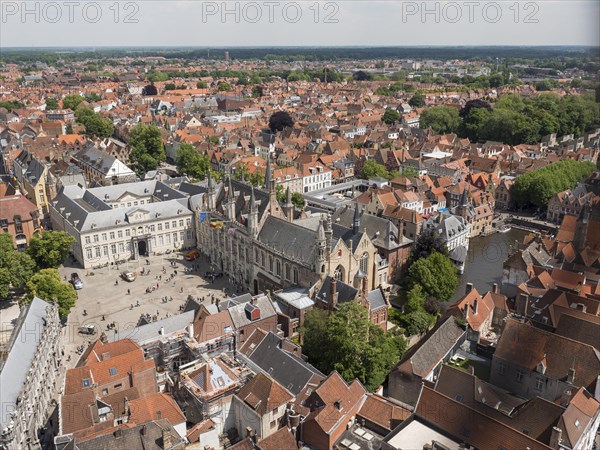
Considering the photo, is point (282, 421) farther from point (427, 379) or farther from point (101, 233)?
point (101, 233)

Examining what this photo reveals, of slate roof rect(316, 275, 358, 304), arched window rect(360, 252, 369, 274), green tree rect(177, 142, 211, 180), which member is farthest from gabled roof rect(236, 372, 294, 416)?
green tree rect(177, 142, 211, 180)

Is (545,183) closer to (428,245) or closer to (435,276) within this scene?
(428,245)

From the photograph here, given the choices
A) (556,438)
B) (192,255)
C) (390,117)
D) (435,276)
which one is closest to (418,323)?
(435,276)

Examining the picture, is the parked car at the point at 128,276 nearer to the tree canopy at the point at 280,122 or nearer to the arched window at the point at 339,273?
the arched window at the point at 339,273

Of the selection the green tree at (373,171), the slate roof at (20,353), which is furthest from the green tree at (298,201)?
the slate roof at (20,353)

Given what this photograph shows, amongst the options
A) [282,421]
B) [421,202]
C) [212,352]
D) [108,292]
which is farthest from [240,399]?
[421,202]
